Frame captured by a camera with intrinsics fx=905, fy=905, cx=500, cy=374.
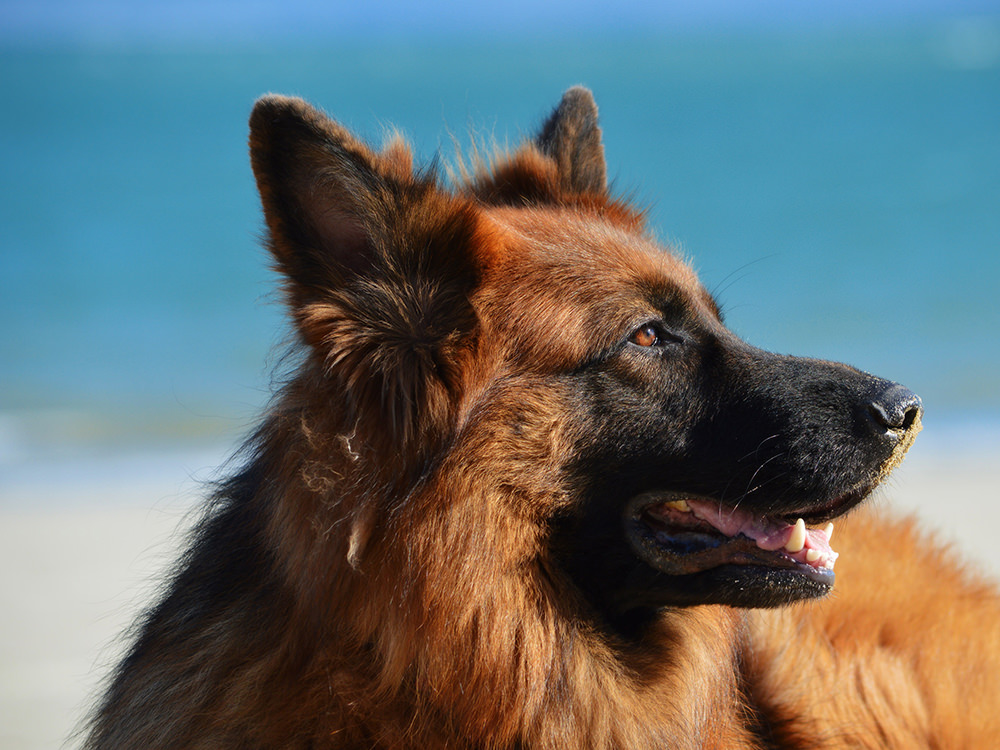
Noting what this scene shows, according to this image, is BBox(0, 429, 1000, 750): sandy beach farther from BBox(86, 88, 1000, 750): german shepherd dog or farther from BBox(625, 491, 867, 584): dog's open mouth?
BBox(625, 491, 867, 584): dog's open mouth

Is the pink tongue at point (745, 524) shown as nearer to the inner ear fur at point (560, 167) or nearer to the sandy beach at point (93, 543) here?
the sandy beach at point (93, 543)

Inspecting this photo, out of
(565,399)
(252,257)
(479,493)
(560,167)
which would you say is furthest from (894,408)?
(252,257)

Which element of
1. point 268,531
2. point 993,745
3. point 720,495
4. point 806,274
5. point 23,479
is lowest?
point 23,479

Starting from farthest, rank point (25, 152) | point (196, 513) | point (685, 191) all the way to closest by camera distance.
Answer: point (25, 152)
point (685, 191)
point (196, 513)

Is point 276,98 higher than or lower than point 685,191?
lower

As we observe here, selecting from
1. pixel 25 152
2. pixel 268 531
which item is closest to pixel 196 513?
pixel 268 531

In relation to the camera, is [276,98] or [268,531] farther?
[268,531]

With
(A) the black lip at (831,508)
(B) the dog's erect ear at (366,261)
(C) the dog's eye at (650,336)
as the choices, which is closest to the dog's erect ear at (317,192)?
(B) the dog's erect ear at (366,261)

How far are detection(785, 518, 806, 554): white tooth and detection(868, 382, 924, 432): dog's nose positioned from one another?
39 cm

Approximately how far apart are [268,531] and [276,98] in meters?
1.28

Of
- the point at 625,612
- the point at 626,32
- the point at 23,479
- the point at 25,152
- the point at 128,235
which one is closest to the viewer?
the point at 625,612

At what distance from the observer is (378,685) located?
265cm

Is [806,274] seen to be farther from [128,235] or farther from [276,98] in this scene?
[276,98]

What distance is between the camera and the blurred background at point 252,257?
6992mm
